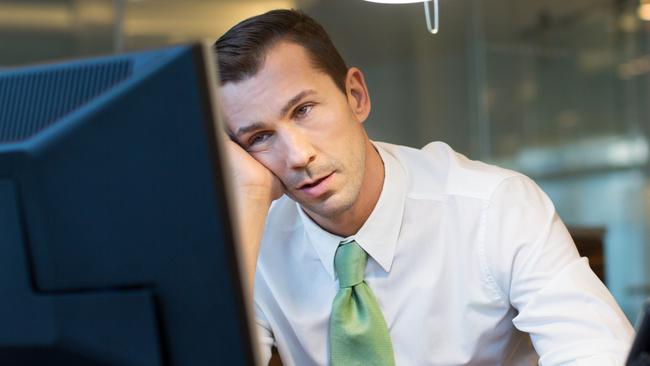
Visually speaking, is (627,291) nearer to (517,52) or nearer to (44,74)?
(517,52)

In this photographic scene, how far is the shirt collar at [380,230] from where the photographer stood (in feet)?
5.42

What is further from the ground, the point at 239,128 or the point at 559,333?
the point at 239,128

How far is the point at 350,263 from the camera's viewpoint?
164 cm

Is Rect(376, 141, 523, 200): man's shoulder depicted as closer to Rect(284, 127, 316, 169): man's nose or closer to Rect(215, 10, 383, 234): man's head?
Rect(215, 10, 383, 234): man's head

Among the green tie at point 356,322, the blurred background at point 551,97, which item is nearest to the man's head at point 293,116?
the green tie at point 356,322

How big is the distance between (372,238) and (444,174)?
0.20 meters

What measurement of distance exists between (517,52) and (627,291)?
1435mm

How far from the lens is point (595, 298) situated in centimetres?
138

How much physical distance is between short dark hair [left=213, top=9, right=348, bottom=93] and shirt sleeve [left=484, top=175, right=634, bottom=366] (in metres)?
A: 0.42

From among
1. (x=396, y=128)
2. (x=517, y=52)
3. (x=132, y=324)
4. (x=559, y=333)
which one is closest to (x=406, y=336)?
(x=559, y=333)

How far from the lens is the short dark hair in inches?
63.2

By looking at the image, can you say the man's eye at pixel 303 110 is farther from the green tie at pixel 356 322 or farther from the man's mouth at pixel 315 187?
the green tie at pixel 356 322

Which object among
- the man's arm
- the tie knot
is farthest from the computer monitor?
the tie knot

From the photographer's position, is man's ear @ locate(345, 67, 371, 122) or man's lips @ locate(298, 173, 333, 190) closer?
man's lips @ locate(298, 173, 333, 190)
